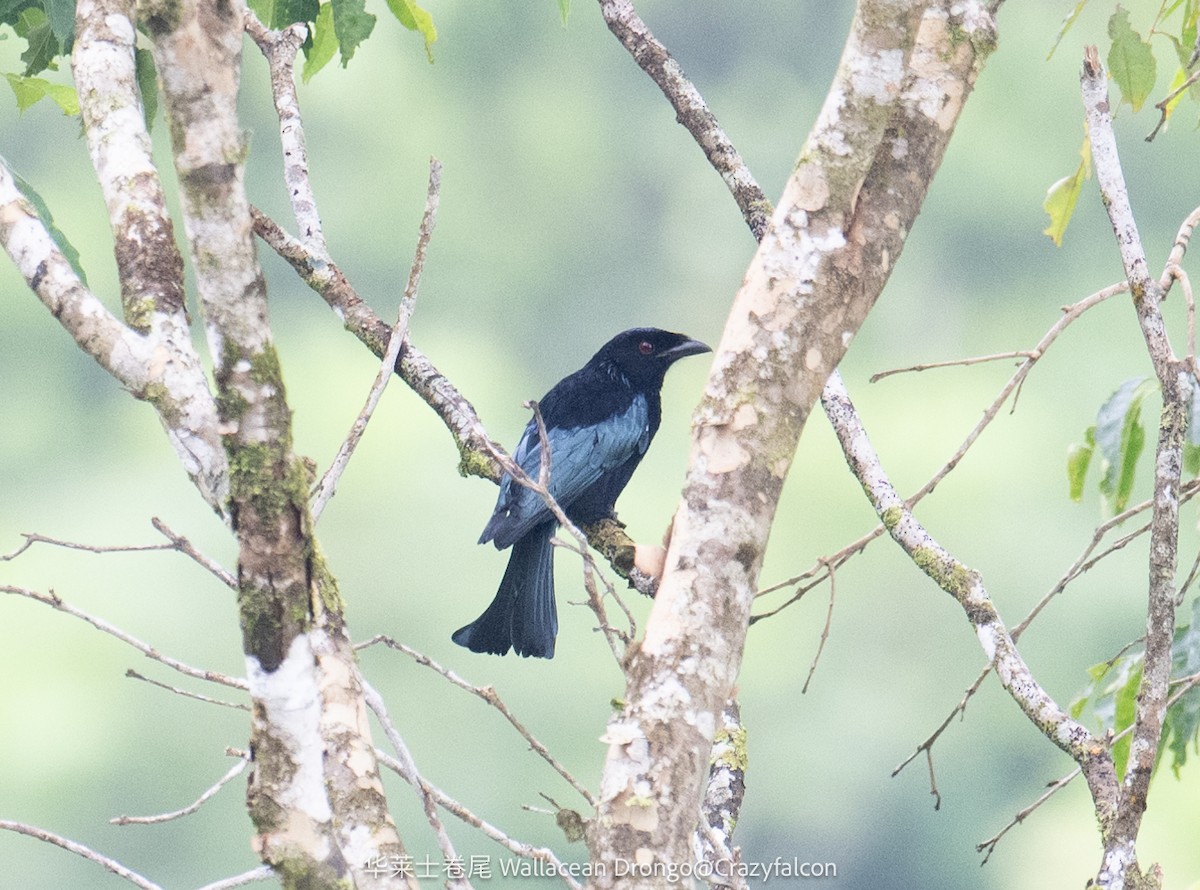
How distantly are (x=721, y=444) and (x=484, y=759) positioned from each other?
16039mm

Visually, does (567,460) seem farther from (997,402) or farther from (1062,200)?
(997,402)

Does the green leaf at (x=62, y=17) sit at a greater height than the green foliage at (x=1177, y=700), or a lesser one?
greater

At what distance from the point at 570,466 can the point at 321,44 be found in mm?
2270

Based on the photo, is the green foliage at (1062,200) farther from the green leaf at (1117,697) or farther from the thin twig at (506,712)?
the thin twig at (506,712)

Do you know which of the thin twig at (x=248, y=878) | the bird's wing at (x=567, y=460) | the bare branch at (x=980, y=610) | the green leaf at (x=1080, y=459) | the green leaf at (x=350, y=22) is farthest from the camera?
the bird's wing at (x=567, y=460)

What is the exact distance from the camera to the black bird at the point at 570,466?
4.76m

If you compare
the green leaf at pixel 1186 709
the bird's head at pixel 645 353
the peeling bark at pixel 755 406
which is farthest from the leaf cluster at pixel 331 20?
the bird's head at pixel 645 353

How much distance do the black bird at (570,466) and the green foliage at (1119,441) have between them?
5.99ft

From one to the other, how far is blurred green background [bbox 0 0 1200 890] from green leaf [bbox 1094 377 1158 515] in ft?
32.6

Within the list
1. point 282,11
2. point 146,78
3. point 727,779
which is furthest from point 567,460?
point 282,11

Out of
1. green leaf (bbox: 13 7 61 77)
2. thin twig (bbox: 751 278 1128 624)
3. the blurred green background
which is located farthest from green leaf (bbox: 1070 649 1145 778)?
the blurred green background

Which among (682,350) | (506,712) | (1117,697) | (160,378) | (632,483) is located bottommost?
(506,712)

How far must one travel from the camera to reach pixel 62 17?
9.11ft

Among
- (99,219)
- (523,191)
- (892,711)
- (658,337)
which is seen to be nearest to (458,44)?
(523,191)
